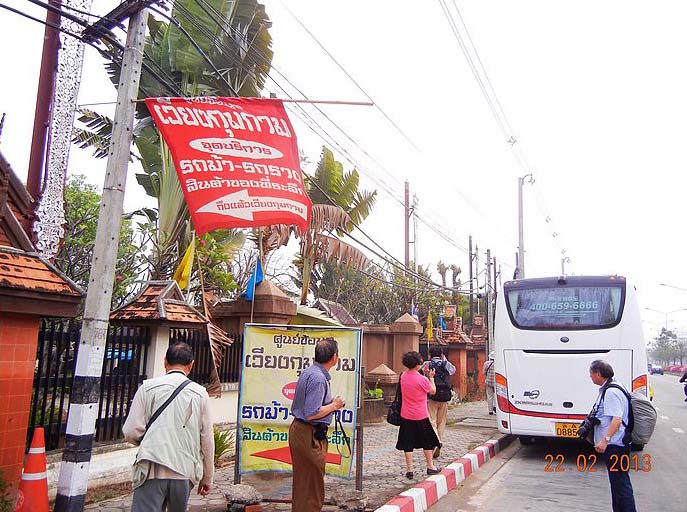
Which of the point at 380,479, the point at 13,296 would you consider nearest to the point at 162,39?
the point at 13,296

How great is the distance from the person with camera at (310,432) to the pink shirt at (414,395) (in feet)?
9.42

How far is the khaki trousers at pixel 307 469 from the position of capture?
489 centimetres

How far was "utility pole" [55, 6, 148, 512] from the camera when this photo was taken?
4.55 metres

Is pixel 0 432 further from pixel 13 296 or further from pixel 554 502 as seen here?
pixel 554 502

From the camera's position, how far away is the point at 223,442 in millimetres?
7703

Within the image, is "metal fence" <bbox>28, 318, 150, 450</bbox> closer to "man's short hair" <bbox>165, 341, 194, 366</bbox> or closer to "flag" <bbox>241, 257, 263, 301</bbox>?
"man's short hair" <bbox>165, 341, 194, 366</bbox>

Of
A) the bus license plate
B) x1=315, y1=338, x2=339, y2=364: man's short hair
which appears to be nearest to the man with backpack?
the bus license plate

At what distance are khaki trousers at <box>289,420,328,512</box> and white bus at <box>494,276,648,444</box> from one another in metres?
5.85

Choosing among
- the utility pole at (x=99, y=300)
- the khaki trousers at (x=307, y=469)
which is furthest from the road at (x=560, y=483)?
the utility pole at (x=99, y=300)

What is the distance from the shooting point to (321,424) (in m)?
4.94

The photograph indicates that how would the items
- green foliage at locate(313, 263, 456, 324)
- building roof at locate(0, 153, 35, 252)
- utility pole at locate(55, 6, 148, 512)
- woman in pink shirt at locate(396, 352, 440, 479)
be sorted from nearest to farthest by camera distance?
utility pole at locate(55, 6, 148, 512) → building roof at locate(0, 153, 35, 252) → woman in pink shirt at locate(396, 352, 440, 479) → green foliage at locate(313, 263, 456, 324)

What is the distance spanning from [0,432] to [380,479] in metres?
4.34

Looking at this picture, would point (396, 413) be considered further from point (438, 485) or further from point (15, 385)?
point (15, 385)

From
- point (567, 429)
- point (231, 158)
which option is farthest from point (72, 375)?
point (567, 429)
